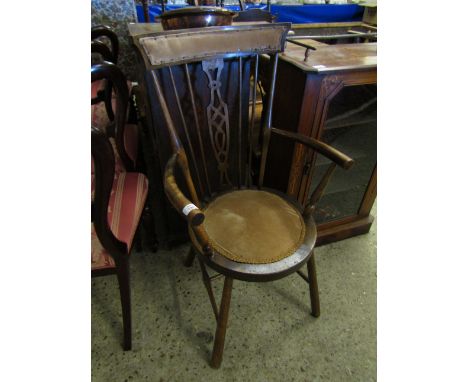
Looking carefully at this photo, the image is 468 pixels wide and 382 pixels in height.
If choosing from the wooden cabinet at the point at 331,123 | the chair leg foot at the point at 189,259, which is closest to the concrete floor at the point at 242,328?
the chair leg foot at the point at 189,259

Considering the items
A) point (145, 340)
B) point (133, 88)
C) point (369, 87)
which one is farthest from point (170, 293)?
point (369, 87)

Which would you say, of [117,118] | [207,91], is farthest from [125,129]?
[207,91]

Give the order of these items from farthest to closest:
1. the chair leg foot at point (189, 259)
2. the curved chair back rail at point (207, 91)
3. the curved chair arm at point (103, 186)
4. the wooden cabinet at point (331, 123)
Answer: the chair leg foot at point (189, 259) → the wooden cabinet at point (331, 123) → the curved chair back rail at point (207, 91) → the curved chair arm at point (103, 186)

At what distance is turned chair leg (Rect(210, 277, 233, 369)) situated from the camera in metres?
0.95

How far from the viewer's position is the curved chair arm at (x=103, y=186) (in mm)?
589

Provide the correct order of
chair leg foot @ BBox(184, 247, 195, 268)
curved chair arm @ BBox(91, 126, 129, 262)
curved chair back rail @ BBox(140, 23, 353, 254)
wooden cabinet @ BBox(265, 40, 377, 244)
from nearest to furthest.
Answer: curved chair arm @ BBox(91, 126, 129, 262) → curved chair back rail @ BBox(140, 23, 353, 254) → wooden cabinet @ BBox(265, 40, 377, 244) → chair leg foot @ BBox(184, 247, 195, 268)

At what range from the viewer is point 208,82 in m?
1.10

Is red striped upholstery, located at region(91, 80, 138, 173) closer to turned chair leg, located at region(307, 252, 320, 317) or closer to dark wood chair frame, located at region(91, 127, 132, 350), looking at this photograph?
dark wood chair frame, located at region(91, 127, 132, 350)

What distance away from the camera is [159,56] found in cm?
86

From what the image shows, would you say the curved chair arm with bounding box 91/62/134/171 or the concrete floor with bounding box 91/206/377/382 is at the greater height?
the curved chair arm with bounding box 91/62/134/171

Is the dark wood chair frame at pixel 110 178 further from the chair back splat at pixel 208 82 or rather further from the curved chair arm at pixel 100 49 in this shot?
the curved chair arm at pixel 100 49

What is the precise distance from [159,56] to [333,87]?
62 cm

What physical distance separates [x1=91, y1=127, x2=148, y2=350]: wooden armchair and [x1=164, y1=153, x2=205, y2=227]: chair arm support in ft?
0.49

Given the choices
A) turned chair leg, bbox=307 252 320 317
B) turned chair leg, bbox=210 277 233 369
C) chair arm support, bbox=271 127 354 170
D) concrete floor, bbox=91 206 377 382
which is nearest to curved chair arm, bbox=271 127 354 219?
chair arm support, bbox=271 127 354 170
